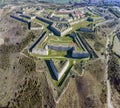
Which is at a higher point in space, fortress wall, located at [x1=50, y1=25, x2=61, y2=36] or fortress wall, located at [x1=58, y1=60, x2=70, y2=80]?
fortress wall, located at [x1=58, y1=60, x2=70, y2=80]

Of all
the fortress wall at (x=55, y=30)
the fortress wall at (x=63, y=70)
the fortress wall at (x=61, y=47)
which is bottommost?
the fortress wall at (x=55, y=30)

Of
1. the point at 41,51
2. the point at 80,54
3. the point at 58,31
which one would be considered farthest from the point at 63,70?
the point at 58,31

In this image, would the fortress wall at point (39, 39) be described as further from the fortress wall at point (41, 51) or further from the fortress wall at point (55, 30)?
the fortress wall at point (55, 30)

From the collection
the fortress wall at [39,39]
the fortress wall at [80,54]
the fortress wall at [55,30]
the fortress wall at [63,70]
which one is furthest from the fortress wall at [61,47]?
the fortress wall at [55,30]

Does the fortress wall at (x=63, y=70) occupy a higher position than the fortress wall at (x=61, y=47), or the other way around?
the fortress wall at (x=63, y=70)

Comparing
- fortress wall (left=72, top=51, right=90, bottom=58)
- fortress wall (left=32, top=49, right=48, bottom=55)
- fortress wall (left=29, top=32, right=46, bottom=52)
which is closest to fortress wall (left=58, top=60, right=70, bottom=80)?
fortress wall (left=72, top=51, right=90, bottom=58)

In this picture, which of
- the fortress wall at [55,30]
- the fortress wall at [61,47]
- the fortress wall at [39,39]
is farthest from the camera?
the fortress wall at [55,30]

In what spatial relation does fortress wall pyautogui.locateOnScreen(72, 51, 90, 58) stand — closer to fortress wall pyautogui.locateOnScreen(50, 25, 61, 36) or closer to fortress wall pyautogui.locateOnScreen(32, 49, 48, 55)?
fortress wall pyautogui.locateOnScreen(32, 49, 48, 55)

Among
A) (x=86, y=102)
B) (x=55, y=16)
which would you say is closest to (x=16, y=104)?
(x=86, y=102)

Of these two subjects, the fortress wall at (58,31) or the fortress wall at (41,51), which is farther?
the fortress wall at (58,31)

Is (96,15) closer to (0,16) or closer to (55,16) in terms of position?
(55,16)

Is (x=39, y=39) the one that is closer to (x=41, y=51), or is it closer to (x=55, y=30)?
(x=55, y=30)
